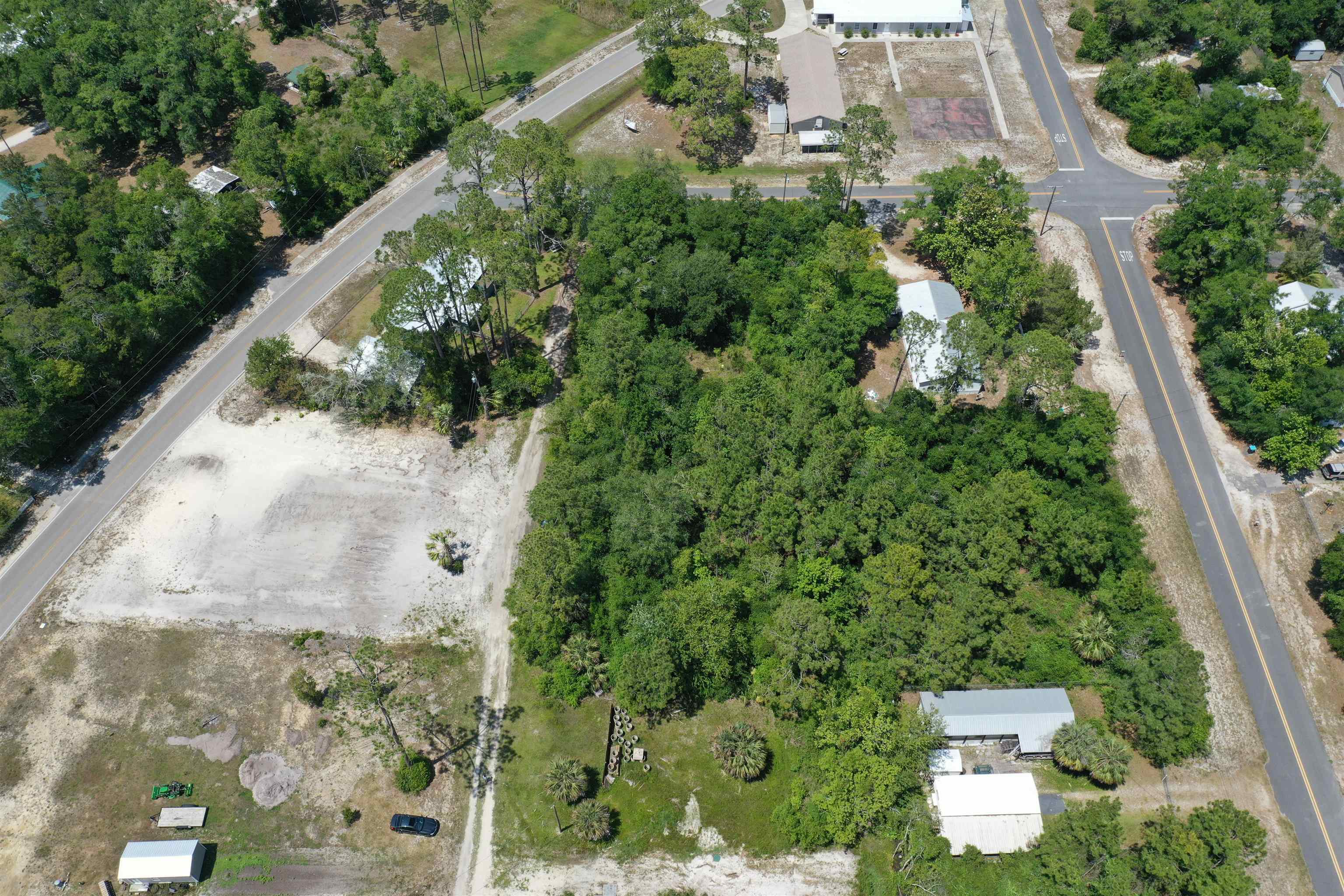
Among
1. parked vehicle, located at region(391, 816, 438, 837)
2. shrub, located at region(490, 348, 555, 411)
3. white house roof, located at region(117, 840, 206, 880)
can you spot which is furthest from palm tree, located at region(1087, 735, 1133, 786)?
white house roof, located at region(117, 840, 206, 880)

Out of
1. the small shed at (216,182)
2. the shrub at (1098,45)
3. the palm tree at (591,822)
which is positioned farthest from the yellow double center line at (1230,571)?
the small shed at (216,182)

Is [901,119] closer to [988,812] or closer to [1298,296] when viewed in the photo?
[1298,296]

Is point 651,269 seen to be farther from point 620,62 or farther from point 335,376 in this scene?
point 620,62

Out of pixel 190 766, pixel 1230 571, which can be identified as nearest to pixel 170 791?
pixel 190 766

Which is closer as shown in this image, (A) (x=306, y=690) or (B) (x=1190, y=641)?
(A) (x=306, y=690)

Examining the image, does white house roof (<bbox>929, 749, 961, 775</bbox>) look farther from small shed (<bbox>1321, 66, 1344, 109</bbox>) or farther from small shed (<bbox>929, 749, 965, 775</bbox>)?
small shed (<bbox>1321, 66, 1344, 109</bbox>)

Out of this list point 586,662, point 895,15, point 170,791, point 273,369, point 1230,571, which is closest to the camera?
point 170,791

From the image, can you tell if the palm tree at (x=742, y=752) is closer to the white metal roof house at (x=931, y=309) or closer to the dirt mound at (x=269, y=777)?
the dirt mound at (x=269, y=777)
